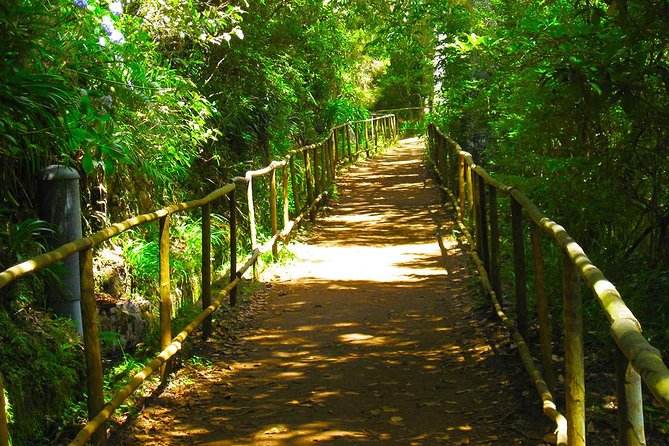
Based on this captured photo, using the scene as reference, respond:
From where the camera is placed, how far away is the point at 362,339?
21.9 ft

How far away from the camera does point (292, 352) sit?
6.43 meters

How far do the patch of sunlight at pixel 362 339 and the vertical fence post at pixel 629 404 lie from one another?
13.9 ft

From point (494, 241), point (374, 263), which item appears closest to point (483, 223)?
point (494, 241)

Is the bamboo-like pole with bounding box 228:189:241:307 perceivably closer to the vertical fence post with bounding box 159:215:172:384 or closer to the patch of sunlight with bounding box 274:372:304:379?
the patch of sunlight with bounding box 274:372:304:379

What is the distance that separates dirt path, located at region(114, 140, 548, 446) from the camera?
15.5 ft

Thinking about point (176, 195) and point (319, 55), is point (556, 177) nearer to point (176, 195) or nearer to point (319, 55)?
point (176, 195)

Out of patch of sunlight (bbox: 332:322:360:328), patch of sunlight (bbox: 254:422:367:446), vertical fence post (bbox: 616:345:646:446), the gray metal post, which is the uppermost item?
the gray metal post

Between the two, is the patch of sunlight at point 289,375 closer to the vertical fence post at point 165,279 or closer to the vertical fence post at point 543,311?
the vertical fence post at point 165,279

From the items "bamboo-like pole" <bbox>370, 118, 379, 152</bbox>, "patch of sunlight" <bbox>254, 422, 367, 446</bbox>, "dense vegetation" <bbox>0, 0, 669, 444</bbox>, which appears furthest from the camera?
"bamboo-like pole" <bbox>370, 118, 379, 152</bbox>

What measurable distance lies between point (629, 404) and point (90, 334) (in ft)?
8.76

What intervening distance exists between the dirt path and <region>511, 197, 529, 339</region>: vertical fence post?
0.33m

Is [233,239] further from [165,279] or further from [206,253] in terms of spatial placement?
[165,279]

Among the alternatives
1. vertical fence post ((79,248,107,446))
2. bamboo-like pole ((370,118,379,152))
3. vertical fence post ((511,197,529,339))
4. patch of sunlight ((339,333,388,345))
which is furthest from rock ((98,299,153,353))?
bamboo-like pole ((370,118,379,152))

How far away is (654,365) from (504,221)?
7.25m
